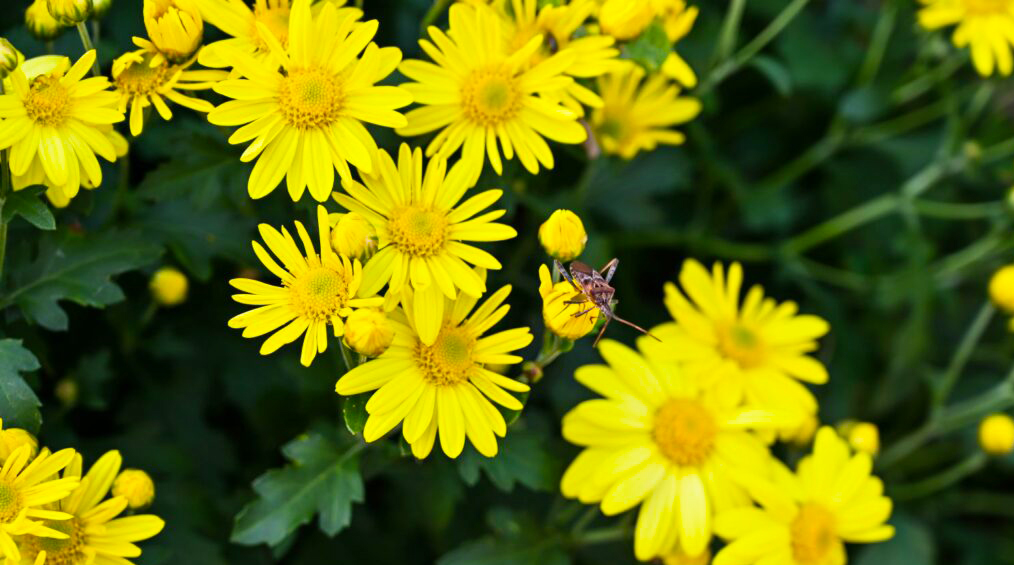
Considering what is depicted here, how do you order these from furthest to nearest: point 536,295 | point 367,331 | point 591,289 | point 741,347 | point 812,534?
point 536,295 < point 741,347 < point 812,534 < point 591,289 < point 367,331

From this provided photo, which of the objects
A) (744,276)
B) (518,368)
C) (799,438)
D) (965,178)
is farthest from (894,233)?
(518,368)

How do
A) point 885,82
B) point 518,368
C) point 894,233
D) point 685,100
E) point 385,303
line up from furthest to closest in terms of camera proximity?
1. point 894,233
2. point 885,82
3. point 685,100
4. point 518,368
5. point 385,303

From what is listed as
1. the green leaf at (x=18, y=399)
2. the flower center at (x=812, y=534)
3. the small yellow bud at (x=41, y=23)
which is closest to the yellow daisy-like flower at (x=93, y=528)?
the green leaf at (x=18, y=399)

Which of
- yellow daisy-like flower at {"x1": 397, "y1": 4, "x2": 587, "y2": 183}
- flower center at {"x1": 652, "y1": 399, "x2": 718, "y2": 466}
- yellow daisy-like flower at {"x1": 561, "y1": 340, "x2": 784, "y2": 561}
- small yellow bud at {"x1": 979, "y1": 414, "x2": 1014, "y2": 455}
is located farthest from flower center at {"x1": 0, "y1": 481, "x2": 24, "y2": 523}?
small yellow bud at {"x1": 979, "y1": 414, "x2": 1014, "y2": 455}

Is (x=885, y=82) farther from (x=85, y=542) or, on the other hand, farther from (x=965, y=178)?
(x=85, y=542)

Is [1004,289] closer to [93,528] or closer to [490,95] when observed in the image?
[490,95]

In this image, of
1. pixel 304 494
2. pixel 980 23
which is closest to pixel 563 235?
pixel 304 494

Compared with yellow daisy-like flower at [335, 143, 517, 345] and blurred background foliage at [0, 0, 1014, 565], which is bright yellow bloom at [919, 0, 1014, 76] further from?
yellow daisy-like flower at [335, 143, 517, 345]

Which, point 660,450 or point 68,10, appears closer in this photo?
point 68,10
